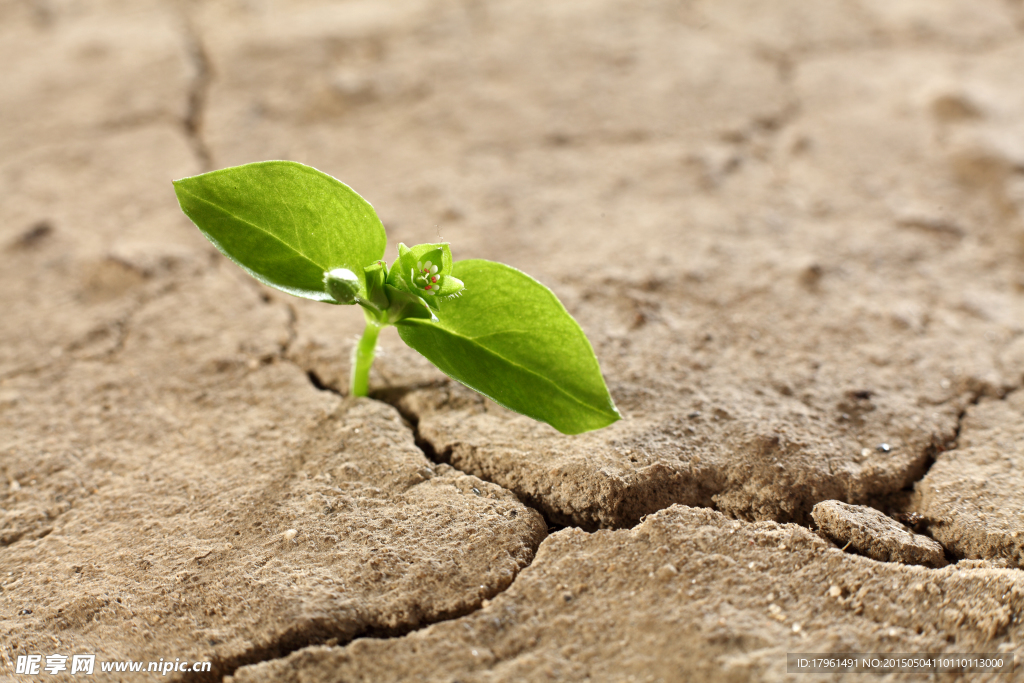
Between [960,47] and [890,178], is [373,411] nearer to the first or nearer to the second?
[890,178]

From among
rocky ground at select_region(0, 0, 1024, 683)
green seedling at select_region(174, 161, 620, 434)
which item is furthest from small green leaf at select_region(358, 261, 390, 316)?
rocky ground at select_region(0, 0, 1024, 683)

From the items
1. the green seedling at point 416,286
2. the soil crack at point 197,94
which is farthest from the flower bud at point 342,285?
the soil crack at point 197,94

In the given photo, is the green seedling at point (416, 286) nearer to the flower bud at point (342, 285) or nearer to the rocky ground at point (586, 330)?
the flower bud at point (342, 285)

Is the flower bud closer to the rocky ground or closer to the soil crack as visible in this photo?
the rocky ground

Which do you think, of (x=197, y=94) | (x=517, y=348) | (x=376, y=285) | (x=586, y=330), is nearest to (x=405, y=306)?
(x=376, y=285)

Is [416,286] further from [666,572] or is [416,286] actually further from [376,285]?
[666,572]

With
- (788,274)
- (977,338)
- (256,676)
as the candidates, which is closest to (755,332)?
(788,274)
